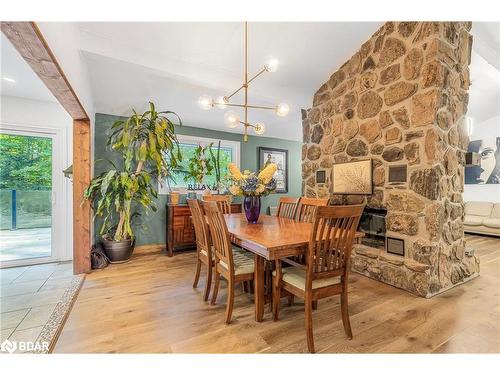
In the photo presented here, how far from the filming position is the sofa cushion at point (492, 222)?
4.74 metres

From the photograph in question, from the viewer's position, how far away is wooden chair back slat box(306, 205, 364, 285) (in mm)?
1562

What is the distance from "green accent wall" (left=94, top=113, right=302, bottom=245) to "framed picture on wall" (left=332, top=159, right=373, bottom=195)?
2.04 meters

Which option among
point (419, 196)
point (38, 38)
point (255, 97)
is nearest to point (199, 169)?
point (255, 97)

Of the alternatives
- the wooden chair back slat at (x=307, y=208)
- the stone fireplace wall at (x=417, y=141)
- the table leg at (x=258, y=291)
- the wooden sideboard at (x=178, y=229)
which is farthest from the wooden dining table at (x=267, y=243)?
the wooden sideboard at (x=178, y=229)

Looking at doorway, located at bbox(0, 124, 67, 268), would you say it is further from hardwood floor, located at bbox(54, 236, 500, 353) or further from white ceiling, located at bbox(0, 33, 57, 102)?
hardwood floor, located at bbox(54, 236, 500, 353)

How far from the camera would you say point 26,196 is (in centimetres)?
340

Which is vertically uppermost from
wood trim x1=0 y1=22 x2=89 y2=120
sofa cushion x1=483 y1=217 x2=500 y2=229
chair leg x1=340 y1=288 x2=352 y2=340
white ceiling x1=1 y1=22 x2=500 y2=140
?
white ceiling x1=1 y1=22 x2=500 y2=140

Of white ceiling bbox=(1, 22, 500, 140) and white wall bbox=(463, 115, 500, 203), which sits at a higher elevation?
white ceiling bbox=(1, 22, 500, 140)

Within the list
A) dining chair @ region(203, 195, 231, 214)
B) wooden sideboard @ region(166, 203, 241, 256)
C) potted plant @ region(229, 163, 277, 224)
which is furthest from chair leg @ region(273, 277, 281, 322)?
wooden sideboard @ region(166, 203, 241, 256)

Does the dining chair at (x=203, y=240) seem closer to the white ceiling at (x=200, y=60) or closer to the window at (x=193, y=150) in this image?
the white ceiling at (x=200, y=60)

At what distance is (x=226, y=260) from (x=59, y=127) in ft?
10.8

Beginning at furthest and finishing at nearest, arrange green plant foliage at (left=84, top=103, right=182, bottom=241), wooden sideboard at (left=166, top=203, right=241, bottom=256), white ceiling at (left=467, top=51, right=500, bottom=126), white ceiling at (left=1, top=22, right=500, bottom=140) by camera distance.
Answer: wooden sideboard at (left=166, top=203, right=241, bottom=256) → white ceiling at (left=467, top=51, right=500, bottom=126) → green plant foliage at (left=84, top=103, right=182, bottom=241) → white ceiling at (left=1, top=22, right=500, bottom=140)

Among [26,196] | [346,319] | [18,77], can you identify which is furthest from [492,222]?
[26,196]

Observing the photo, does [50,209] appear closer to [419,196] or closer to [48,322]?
[48,322]
